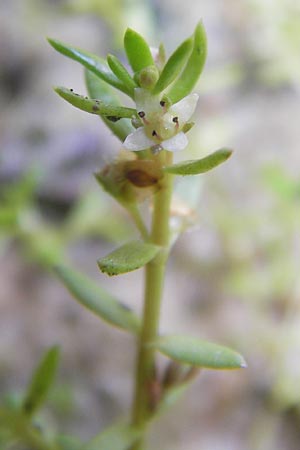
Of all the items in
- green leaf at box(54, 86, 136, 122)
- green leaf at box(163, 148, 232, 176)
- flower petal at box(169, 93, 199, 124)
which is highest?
flower petal at box(169, 93, 199, 124)

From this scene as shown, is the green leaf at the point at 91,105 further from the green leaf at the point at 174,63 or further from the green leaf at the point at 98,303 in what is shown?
the green leaf at the point at 98,303

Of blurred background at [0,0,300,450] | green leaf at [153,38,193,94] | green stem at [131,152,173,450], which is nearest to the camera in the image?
→ green leaf at [153,38,193,94]

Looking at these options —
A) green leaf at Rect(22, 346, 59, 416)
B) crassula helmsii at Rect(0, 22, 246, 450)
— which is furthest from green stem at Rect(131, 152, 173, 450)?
green leaf at Rect(22, 346, 59, 416)

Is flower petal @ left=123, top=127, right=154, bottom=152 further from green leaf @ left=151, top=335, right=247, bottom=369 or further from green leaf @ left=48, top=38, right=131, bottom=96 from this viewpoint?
green leaf @ left=151, top=335, right=247, bottom=369

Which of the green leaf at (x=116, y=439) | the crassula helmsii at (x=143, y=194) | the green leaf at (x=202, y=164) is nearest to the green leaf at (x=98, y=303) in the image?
the crassula helmsii at (x=143, y=194)

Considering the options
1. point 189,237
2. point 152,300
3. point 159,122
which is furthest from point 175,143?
point 189,237

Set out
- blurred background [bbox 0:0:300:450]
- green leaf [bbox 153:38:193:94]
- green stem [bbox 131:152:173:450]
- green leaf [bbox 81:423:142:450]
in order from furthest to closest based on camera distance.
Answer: blurred background [bbox 0:0:300:450]
green leaf [bbox 81:423:142:450]
green stem [bbox 131:152:173:450]
green leaf [bbox 153:38:193:94]

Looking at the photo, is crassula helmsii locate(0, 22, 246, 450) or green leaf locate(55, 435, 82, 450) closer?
crassula helmsii locate(0, 22, 246, 450)
